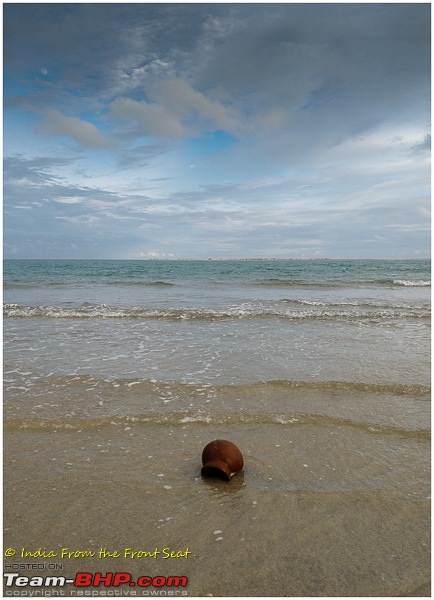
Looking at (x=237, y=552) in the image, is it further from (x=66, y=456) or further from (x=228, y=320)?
(x=228, y=320)

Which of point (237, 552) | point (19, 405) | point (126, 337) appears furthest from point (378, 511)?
point (126, 337)

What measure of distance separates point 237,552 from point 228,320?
11.9 m

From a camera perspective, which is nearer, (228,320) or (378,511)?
(378,511)

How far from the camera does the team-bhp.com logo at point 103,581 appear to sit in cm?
308

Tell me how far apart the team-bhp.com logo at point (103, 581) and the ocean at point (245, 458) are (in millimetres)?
57

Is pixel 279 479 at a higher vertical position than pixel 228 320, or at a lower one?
lower

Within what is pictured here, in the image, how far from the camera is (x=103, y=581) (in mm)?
3102

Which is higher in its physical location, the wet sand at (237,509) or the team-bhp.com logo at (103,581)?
the wet sand at (237,509)

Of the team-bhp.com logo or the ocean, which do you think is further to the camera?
the ocean

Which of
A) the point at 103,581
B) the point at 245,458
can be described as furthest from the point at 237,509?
the point at 103,581

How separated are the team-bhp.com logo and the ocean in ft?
0.19

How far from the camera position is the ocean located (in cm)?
324

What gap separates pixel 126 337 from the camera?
11.9m

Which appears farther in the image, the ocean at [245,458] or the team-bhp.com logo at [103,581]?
the ocean at [245,458]
